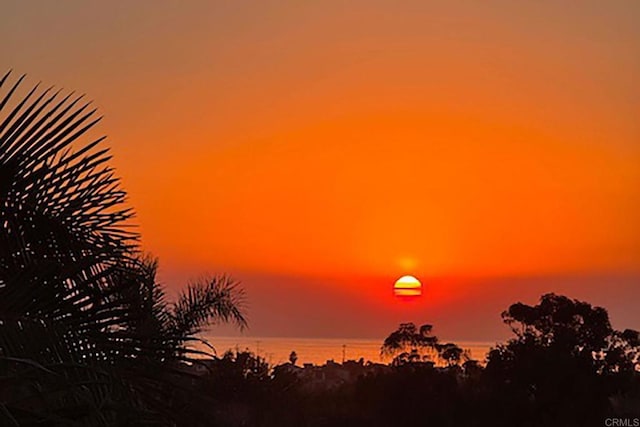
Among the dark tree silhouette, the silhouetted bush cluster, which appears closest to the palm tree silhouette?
the silhouetted bush cluster

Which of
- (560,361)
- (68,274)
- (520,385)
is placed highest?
(560,361)

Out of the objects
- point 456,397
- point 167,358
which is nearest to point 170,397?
point 167,358

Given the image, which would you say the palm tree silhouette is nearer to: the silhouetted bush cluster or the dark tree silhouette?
the silhouetted bush cluster

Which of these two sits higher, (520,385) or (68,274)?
(520,385)

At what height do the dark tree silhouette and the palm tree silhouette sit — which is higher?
the dark tree silhouette

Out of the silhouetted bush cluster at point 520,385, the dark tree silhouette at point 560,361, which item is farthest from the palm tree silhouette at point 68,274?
the dark tree silhouette at point 560,361

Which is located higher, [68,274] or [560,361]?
[560,361]

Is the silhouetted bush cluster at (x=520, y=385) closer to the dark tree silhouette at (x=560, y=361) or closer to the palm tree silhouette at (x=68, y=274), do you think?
the dark tree silhouette at (x=560, y=361)

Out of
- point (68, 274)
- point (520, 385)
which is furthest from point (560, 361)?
point (68, 274)

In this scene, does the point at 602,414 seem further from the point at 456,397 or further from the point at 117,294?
the point at 117,294

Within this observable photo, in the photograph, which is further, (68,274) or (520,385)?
(520,385)

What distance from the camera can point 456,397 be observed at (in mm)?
37469

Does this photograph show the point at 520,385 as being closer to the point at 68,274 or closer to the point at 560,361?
the point at 560,361

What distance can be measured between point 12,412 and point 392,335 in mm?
41075
